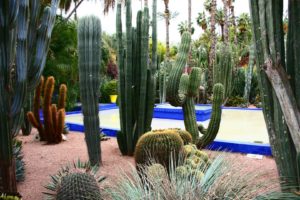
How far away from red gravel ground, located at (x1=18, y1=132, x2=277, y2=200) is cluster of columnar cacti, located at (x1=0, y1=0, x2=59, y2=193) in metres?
0.71

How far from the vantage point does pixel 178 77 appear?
21.0ft

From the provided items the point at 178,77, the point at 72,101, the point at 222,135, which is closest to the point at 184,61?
the point at 178,77

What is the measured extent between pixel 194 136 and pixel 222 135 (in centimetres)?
262

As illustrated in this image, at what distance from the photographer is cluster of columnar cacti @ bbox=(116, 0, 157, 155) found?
19.6 feet

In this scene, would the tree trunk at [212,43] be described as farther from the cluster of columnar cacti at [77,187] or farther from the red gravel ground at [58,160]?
the cluster of columnar cacti at [77,187]

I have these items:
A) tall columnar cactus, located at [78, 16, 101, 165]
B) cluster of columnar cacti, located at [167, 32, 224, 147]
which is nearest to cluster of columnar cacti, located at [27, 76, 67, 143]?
tall columnar cactus, located at [78, 16, 101, 165]

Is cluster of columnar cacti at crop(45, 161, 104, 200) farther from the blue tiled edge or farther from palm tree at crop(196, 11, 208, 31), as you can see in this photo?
palm tree at crop(196, 11, 208, 31)

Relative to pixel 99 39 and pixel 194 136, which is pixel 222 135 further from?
pixel 99 39

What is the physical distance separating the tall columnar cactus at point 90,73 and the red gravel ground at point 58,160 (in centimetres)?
48

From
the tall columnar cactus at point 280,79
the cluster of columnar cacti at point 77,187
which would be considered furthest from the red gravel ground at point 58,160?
the tall columnar cactus at point 280,79

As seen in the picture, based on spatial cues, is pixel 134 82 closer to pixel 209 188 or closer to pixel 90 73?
pixel 90 73

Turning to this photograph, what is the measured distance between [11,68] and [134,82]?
278 centimetres

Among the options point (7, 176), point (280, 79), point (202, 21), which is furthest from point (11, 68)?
point (202, 21)

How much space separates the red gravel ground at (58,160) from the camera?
14.3 feet
